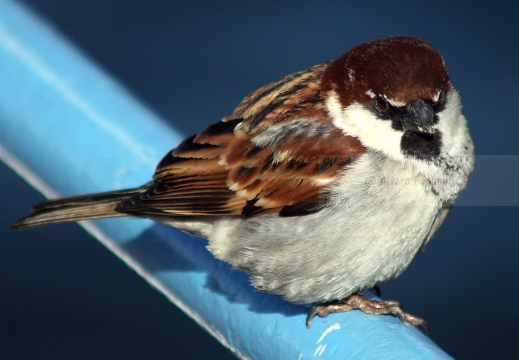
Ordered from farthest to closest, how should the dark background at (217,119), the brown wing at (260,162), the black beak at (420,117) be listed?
the dark background at (217,119) → the brown wing at (260,162) → the black beak at (420,117)

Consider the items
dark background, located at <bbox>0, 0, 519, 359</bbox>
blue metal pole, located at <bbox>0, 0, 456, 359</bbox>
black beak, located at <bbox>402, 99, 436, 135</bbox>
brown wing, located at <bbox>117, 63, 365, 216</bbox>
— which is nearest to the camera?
blue metal pole, located at <bbox>0, 0, 456, 359</bbox>

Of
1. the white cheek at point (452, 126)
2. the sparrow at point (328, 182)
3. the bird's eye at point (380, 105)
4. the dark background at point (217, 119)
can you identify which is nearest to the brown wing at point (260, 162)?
the sparrow at point (328, 182)

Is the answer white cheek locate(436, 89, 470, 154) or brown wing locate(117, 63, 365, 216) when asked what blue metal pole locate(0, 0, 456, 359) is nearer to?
brown wing locate(117, 63, 365, 216)

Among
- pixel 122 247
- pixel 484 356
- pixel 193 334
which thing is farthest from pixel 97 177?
pixel 484 356

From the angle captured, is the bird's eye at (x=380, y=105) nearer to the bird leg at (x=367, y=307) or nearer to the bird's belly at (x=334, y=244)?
the bird's belly at (x=334, y=244)

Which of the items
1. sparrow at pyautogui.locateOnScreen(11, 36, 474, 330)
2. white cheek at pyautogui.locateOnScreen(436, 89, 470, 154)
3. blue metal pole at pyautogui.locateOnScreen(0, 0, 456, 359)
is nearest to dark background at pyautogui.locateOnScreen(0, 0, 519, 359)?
white cheek at pyautogui.locateOnScreen(436, 89, 470, 154)
